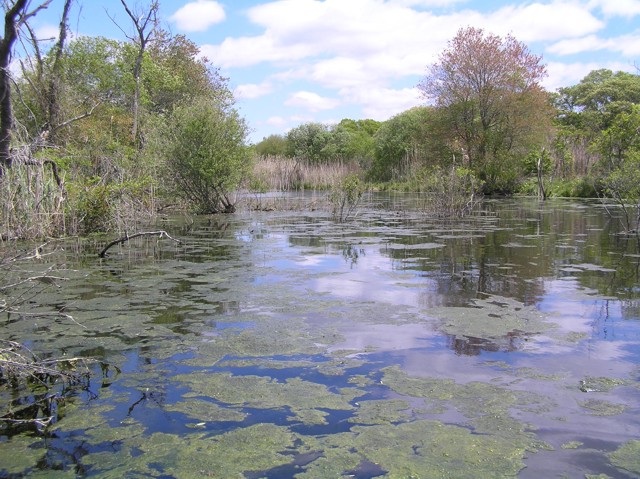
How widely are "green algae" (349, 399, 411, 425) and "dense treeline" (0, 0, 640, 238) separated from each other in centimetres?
694

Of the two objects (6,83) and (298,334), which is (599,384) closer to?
(298,334)

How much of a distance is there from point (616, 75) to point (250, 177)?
40.7m

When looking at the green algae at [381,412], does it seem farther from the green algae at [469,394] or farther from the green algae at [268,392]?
the green algae at [469,394]

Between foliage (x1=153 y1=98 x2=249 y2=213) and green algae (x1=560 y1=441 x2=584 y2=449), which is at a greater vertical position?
foliage (x1=153 y1=98 x2=249 y2=213)

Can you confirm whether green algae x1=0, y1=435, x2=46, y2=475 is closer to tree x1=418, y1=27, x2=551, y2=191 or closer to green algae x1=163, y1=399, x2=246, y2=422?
green algae x1=163, y1=399, x2=246, y2=422

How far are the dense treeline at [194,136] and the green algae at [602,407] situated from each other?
801cm

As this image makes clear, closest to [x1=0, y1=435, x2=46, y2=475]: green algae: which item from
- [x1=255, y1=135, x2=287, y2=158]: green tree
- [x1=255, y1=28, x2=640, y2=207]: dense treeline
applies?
[x1=255, y1=28, x2=640, y2=207]: dense treeline

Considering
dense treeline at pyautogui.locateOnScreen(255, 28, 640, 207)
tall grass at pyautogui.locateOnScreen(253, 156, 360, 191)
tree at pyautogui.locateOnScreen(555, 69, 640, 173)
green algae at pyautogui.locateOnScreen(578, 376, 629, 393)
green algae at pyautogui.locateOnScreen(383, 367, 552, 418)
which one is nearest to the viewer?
green algae at pyautogui.locateOnScreen(383, 367, 552, 418)

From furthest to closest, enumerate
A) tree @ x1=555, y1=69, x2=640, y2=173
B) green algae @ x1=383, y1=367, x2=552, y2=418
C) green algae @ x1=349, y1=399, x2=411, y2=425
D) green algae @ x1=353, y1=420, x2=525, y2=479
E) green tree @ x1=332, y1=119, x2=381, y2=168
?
green tree @ x1=332, y1=119, x2=381, y2=168 < tree @ x1=555, y1=69, x2=640, y2=173 < green algae @ x1=383, y1=367, x2=552, y2=418 < green algae @ x1=349, y1=399, x2=411, y2=425 < green algae @ x1=353, y1=420, x2=525, y2=479

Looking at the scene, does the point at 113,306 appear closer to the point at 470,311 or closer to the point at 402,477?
the point at 470,311

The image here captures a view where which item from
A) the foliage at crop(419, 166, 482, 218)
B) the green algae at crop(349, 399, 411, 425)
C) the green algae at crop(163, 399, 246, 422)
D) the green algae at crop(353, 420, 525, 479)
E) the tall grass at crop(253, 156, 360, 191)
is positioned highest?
the tall grass at crop(253, 156, 360, 191)

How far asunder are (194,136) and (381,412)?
17191 mm

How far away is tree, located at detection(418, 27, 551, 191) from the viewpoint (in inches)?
1292

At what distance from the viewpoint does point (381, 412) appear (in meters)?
3.91
